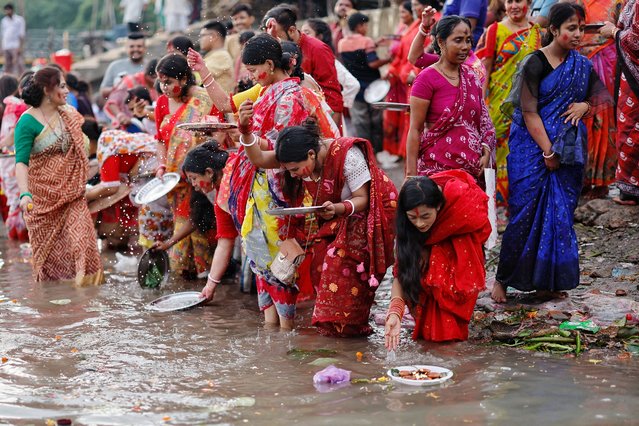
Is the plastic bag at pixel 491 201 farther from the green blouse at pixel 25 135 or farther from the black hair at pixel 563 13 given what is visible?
the green blouse at pixel 25 135

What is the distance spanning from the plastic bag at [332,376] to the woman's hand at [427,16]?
250 cm

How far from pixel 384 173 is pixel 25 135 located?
3.19 meters

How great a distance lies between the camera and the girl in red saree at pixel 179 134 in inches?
288

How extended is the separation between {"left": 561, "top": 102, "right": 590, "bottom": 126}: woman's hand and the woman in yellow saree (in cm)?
176

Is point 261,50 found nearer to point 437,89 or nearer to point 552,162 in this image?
point 437,89

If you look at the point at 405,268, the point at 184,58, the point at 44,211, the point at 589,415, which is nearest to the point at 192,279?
the point at 44,211

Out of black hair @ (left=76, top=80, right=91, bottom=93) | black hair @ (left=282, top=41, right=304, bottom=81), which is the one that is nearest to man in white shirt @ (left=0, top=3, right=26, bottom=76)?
black hair @ (left=76, top=80, right=91, bottom=93)

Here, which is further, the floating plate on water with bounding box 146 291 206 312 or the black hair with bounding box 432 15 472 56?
the floating plate on water with bounding box 146 291 206 312

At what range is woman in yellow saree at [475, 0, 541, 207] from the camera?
7.39 m

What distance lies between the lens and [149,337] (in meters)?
5.86

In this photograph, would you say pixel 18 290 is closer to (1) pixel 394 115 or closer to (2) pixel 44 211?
(2) pixel 44 211

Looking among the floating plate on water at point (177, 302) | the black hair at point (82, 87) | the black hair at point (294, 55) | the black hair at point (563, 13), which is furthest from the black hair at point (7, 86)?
the black hair at point (563, 13)

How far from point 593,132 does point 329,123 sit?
2.58m

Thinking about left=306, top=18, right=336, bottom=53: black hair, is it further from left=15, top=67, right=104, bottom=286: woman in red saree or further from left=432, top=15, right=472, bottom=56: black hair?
left=432, top=15, right=472, bottom=56: black hair
